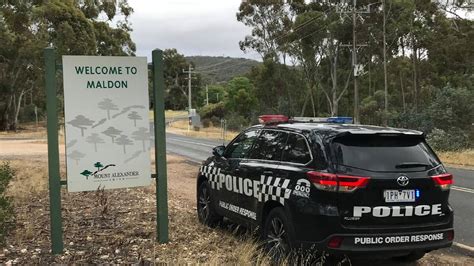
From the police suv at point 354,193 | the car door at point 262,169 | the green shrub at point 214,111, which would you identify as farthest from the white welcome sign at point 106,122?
the green shrub at point 214,111

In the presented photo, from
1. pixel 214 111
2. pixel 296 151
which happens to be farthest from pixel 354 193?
pixel 214 111

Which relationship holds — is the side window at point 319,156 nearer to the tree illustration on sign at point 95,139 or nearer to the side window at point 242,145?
the side window at point 242,145

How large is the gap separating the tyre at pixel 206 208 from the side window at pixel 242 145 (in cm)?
73

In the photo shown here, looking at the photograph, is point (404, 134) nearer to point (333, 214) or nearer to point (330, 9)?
point (333, 214)

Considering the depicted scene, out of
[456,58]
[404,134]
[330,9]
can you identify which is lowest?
[404,134]

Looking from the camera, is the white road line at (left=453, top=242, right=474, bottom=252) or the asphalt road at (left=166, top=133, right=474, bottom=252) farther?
the asphalt road at (left=166, top=133, right=474, bottom=252)

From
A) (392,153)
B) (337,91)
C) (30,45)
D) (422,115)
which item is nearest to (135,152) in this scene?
(392,153)

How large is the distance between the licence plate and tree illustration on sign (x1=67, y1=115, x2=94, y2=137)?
332 cm

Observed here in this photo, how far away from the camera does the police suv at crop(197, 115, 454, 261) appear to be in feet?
17.7

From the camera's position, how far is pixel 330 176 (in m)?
5.39

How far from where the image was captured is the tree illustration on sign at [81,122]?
21.0 ft

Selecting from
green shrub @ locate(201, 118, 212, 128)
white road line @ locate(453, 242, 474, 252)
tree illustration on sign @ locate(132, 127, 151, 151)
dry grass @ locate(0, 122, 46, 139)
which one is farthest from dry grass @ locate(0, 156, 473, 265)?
green shrub @ locate(201, 118, 212, 128)

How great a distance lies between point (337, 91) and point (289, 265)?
4435 cm

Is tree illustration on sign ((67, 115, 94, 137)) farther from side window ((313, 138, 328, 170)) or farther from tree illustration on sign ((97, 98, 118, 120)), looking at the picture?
side window ((313, 138, 328, 170))
